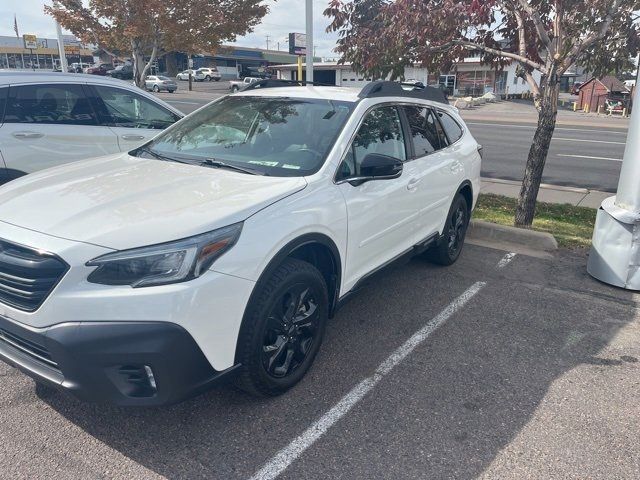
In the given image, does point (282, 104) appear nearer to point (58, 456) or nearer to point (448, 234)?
point (448, 234)

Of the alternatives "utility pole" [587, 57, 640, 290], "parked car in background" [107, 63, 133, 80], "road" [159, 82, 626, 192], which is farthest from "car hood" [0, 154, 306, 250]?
"parked car in background" [107, 63, 133, 80]

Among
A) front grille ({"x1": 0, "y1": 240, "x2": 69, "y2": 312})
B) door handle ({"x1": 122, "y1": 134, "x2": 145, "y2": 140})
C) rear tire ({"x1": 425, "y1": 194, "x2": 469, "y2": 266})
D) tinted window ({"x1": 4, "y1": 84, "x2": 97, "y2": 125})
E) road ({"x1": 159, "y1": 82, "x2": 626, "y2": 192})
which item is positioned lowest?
road ({"x1": 159, "y1": 82, "x2": 626, "y2": 192})

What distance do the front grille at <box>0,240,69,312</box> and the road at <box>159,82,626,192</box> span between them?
10.3 metres

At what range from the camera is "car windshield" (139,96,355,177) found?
353 cm

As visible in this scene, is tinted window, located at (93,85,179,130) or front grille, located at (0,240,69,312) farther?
tinted window, located at (93,85,179,130)

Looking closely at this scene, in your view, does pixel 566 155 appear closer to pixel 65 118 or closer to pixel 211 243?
pixel 65 118

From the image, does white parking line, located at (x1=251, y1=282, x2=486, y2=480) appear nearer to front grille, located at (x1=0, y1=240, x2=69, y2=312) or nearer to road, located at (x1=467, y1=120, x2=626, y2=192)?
front grille, located at (x1=0, y1=240, x2=69, y2=312)

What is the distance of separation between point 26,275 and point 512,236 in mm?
5368

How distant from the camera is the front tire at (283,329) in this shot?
2.80 meters

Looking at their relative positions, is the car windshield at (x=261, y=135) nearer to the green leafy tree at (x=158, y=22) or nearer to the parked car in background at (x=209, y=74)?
the green leafy tree at (x=158, y=22)

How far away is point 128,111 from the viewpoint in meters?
6.39

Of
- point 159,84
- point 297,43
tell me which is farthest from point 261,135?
point 159,84

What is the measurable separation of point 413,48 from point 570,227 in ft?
10.2

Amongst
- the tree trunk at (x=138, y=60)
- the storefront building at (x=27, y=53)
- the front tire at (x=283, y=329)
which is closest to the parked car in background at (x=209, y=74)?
the storefront building at (x=27, y=53)
